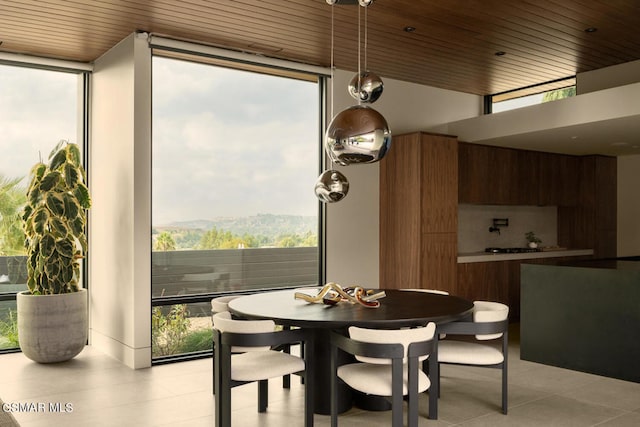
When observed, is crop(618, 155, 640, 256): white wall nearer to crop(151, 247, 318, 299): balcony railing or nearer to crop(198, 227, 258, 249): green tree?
crop(151, 247, 318, 299): balcony railing

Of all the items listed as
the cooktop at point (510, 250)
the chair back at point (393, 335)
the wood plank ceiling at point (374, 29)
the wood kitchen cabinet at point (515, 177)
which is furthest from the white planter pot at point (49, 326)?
the cooktop at point (510, 250)

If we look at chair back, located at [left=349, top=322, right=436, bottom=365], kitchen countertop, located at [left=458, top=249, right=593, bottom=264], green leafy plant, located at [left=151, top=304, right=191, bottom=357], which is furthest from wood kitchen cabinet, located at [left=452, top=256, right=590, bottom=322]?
chair back, located at [left=349, top=322, right=436, bottom=365]

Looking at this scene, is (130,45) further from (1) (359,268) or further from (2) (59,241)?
(1) (359,268)

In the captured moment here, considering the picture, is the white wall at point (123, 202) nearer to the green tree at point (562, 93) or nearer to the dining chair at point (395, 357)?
the dining chair at point (395, 357)

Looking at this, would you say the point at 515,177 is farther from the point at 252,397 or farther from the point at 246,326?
the point at 246,326

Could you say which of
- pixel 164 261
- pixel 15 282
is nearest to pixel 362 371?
pixel 164 261

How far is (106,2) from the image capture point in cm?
454

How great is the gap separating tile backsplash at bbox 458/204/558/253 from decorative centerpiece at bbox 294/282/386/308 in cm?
345

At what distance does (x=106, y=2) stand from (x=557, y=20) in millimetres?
3670

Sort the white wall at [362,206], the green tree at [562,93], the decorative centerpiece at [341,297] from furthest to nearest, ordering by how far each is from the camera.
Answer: the green tree at [562,93], the white wall at [362,206], the decorative centerpiece at [341,297]

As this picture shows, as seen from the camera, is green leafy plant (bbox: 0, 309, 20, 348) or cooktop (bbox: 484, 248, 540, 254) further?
cooktop (bbox: 484, 248, 540, 254)

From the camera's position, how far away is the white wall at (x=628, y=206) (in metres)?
8.11

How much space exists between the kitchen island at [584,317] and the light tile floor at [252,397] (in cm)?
15

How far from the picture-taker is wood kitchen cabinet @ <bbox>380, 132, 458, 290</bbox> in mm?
6500
